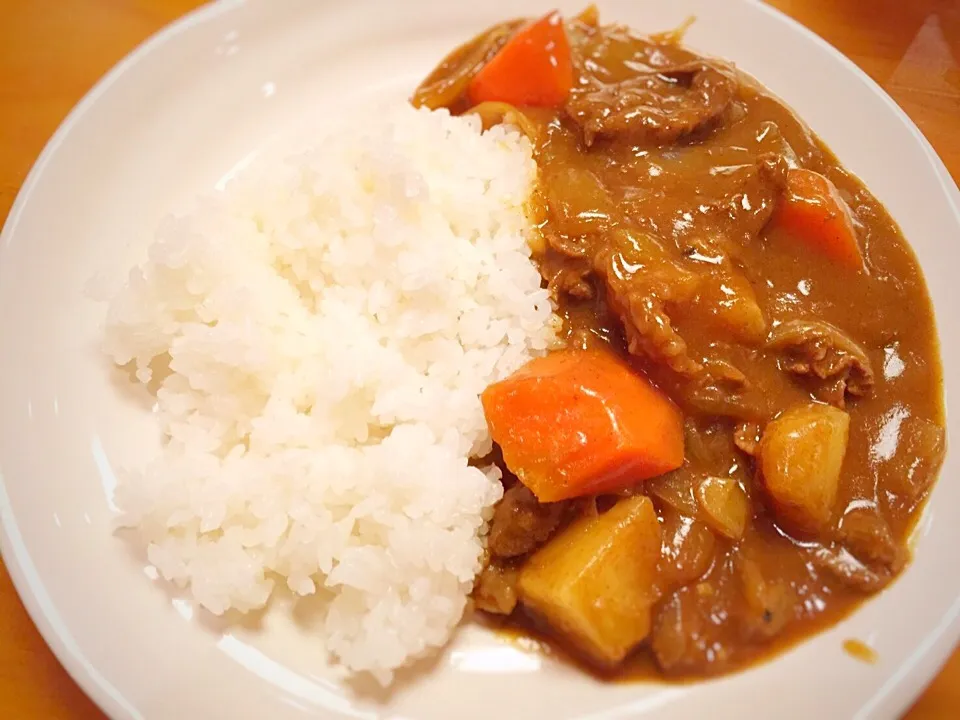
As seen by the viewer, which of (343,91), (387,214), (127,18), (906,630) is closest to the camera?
(906,630)

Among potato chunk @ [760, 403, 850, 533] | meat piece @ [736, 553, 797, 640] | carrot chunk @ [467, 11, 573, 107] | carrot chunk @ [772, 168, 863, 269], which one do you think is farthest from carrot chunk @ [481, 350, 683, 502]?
carrot chunk @ [467, 11, 573, 107]

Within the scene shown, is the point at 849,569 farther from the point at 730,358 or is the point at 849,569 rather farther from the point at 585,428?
the point at 585,428

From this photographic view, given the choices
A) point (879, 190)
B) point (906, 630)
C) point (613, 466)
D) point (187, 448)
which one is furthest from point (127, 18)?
point (906, 630)

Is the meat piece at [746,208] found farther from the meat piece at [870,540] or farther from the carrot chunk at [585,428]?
the meat piece at [870,540]

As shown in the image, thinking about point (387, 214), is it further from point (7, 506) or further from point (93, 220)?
point (7, 506)

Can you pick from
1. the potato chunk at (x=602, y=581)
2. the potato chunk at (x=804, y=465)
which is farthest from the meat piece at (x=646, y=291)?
the potato chunk at (x=602, y=581)
